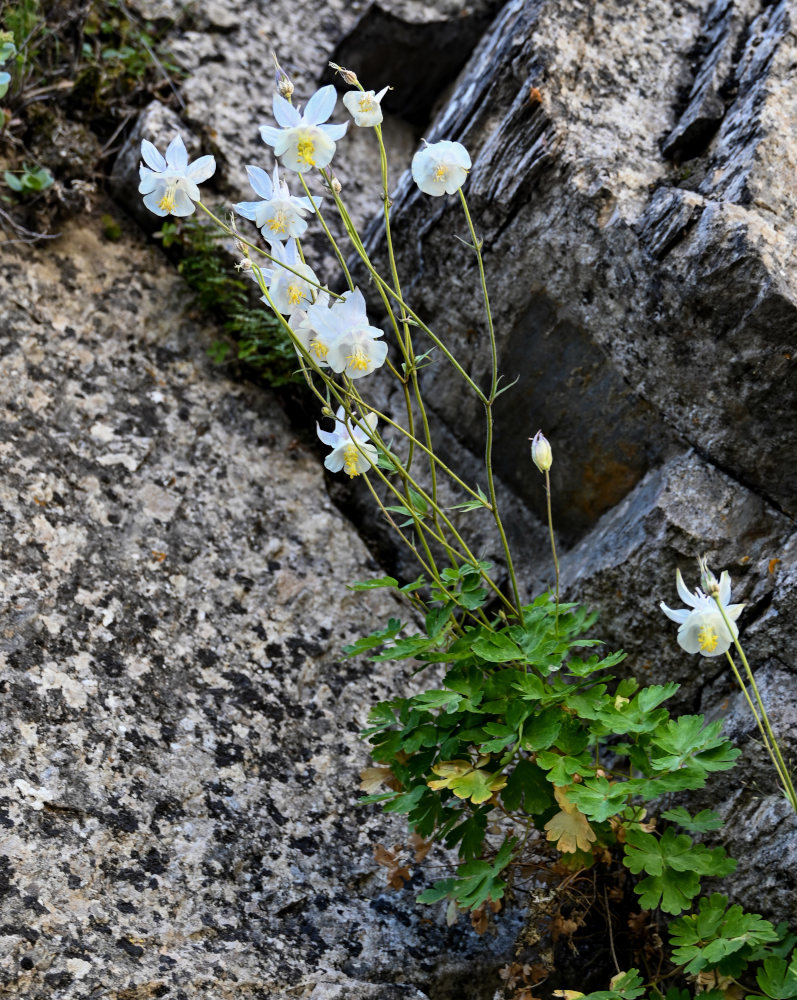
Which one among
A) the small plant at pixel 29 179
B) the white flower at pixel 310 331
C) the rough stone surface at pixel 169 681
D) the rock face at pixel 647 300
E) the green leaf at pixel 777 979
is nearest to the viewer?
the green leaf at pixel 777 979

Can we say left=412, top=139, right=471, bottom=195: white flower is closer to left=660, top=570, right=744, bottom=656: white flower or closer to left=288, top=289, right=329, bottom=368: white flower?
left=288, top=289, right=329, bottom=368: white flower

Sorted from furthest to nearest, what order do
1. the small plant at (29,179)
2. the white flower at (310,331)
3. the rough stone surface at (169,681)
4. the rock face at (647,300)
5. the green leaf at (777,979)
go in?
the small plant at (29,179) < the rock face at (647,300) < the rough stone surface at (169,681) < the white flower at (310,331) < the green leaf at (777,979)

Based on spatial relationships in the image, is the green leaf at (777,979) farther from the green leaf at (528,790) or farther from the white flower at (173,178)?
the white flower at (173,178)

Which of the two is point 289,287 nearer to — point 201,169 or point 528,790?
point 201,169

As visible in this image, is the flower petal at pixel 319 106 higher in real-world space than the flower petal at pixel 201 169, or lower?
higher

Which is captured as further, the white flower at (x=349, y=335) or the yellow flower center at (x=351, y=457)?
the yellow flower center at (x=351, y=457)

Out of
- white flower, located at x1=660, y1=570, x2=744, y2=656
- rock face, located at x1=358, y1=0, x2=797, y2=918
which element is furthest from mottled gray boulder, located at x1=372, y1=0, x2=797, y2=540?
white flower, located at x1=660, y1=570, x2=744, y2=656

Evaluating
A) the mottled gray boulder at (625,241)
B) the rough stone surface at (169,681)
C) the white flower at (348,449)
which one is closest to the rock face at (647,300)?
the mottled gray boulder at (625,241)
